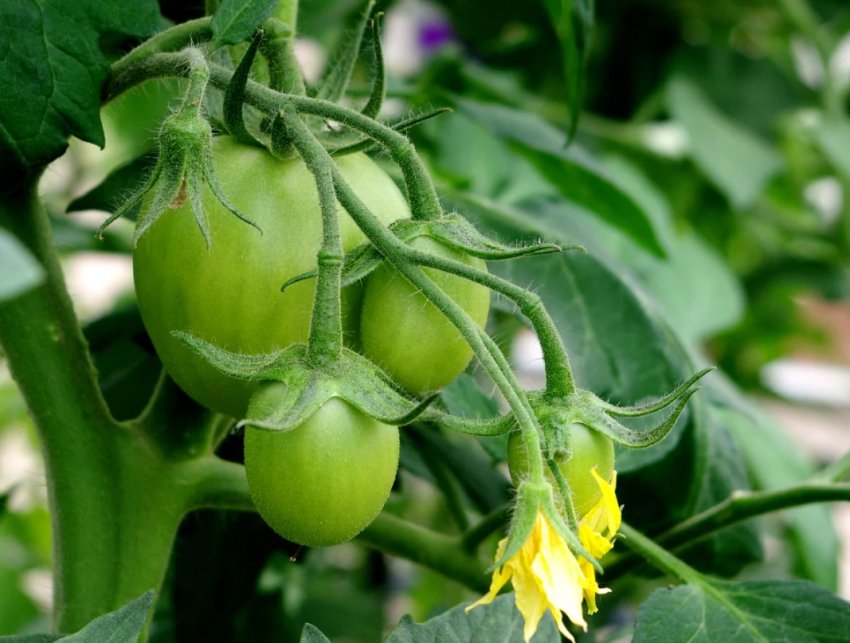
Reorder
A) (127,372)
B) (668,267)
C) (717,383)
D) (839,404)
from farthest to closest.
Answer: (839,404) → (668,267) → (717,383) → (127,372)

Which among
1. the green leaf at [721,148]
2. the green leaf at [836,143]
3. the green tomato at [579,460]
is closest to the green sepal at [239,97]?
the green tomato at [579,460]

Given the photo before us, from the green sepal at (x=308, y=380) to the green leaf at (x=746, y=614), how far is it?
156 millimetres

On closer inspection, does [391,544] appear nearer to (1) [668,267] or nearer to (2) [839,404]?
(1) [668,267]

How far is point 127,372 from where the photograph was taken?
575 mm

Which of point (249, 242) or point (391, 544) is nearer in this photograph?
point (249, 242)

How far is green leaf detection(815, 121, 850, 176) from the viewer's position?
1.06 m

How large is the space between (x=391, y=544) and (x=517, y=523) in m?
0.19

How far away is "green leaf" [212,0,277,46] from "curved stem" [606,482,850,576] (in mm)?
289

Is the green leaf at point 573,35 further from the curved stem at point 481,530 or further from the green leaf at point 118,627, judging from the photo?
the green leaf at point 118,627

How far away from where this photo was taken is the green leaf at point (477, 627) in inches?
14.4

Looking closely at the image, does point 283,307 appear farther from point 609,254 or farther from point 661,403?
point 609,254

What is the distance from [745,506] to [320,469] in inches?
9.6

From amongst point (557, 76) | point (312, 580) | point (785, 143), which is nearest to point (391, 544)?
point (312, 580)

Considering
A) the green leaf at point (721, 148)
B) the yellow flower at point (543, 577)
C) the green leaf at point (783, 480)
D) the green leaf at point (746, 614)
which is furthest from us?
the green leaf at point (721, 148)
